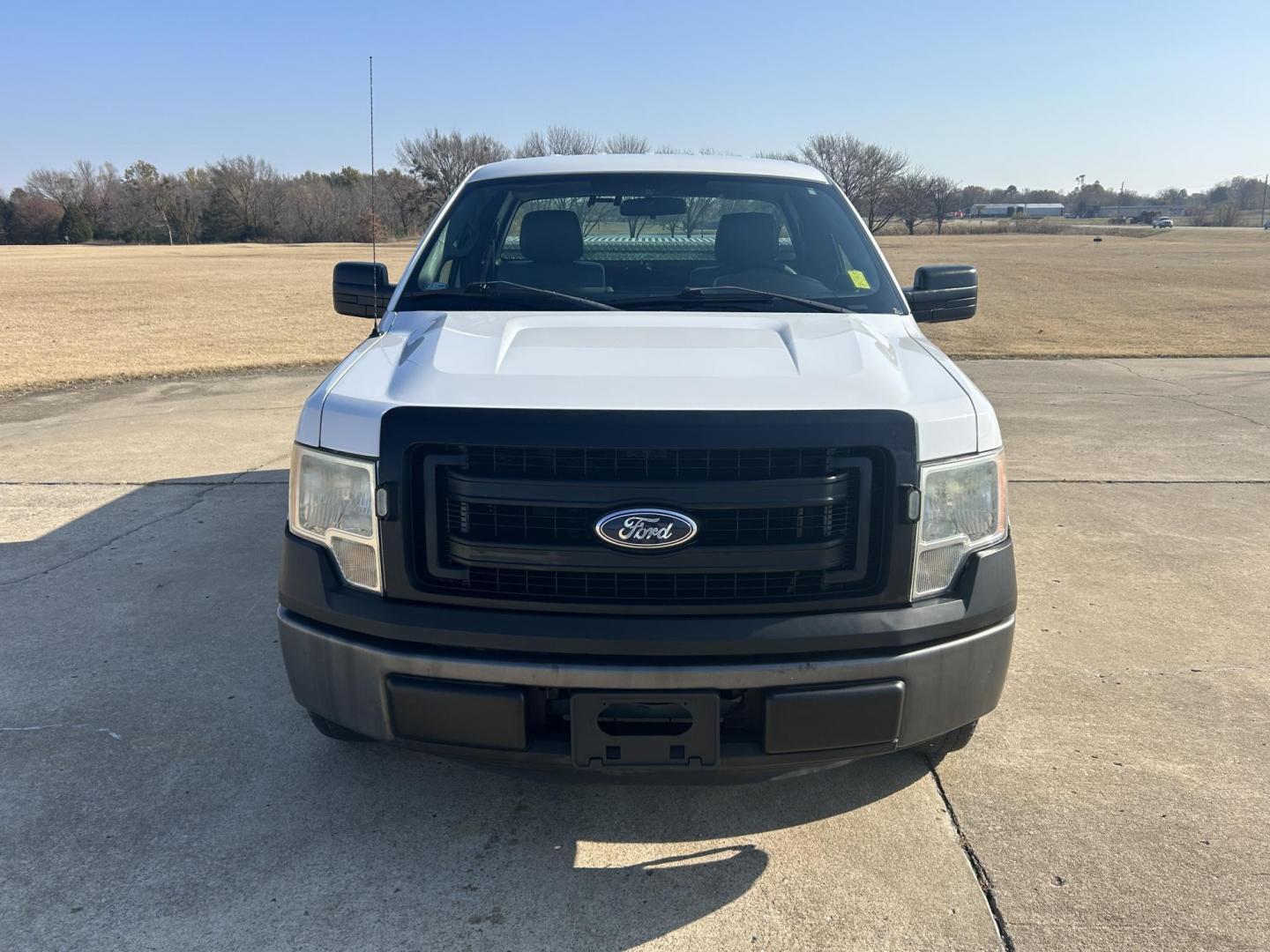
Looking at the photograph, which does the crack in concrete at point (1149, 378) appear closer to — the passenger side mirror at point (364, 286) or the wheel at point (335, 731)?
the passenger side mirror at point (364, 286)

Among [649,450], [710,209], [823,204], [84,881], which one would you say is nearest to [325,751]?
[84,881]

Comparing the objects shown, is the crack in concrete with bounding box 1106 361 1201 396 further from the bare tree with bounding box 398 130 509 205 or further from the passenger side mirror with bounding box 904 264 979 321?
the bare tree with bounding box 398 130 509 205

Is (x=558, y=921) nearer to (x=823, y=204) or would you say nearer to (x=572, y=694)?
(x=572, y=694)

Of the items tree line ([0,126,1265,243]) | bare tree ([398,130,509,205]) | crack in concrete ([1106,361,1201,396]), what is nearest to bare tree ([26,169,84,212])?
tree line ([0,126,1265,243])

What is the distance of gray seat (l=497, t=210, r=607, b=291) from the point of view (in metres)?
3.77

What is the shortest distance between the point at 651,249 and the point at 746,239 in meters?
0.39

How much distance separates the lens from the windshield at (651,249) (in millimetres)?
3570

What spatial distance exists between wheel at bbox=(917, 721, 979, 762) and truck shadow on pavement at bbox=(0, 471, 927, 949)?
0.19ft

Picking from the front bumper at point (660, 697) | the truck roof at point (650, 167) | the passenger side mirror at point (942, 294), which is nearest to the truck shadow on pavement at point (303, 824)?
the front bumper at point (660, 697)

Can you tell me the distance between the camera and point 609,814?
2.94 metres

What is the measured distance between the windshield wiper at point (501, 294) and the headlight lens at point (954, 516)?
1.36m

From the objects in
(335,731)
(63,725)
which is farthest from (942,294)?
(63,725)

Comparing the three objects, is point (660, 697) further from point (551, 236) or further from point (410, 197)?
point (410, 197)

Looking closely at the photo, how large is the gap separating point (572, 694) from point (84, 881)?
142 cm
